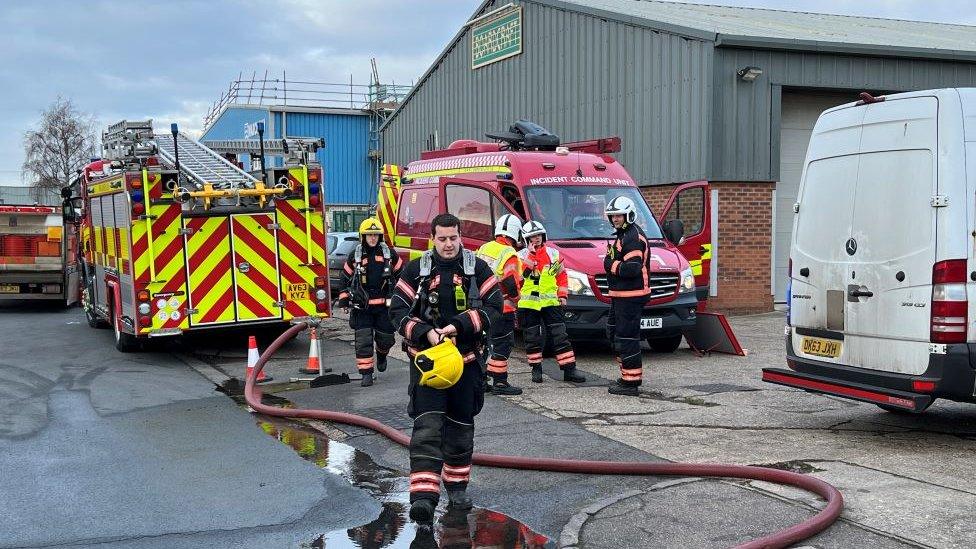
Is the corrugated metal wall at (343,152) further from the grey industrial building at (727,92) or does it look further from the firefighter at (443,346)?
the firefighter at (443,346)

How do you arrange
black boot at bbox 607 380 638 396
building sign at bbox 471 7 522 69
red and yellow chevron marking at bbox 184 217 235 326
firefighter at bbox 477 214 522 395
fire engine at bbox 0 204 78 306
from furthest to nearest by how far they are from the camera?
building sign at bbox 471 7 522 69 < fire engine at bbox 0 204 78 306 < red and yellow chevron marking at bbox 184 217 235 326 < black boot at bbox 607 380 638 396 < firefighter at bbox 477 214 522 395

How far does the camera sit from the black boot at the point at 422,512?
5584 millimetres

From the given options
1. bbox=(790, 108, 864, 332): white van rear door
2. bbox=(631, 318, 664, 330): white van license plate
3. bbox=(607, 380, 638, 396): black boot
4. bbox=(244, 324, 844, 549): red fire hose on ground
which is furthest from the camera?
bbox=(631, 318, 664, 330): white van license plate

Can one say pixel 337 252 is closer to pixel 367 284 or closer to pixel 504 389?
pixel 367 284

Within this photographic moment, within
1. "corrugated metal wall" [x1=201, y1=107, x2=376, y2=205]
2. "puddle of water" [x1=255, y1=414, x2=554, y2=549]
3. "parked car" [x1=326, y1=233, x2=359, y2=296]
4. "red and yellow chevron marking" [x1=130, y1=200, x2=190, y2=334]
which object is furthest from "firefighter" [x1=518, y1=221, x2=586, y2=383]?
"corrugated metal wall" [x1=201, y1=107, x2=376, y2=205]

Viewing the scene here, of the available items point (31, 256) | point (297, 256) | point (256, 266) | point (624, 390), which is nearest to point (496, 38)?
point (31, 256)

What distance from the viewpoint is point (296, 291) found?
1329 centimetres

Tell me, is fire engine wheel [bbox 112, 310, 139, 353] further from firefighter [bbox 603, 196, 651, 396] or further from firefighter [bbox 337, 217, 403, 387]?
firefighter [bbox 603, 196, 651, 396]

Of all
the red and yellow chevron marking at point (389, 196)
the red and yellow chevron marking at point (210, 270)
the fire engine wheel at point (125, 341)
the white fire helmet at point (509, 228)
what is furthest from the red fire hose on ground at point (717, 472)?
the red and yellow chevron marking at point (389, 196)

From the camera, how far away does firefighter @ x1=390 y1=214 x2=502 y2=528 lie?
18.7 ft

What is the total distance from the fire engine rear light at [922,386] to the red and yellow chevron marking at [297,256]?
27.3 ft

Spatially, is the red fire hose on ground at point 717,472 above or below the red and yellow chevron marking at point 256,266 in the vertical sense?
below

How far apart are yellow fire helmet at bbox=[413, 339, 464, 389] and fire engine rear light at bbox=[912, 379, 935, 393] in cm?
342

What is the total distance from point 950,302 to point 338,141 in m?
34.6
